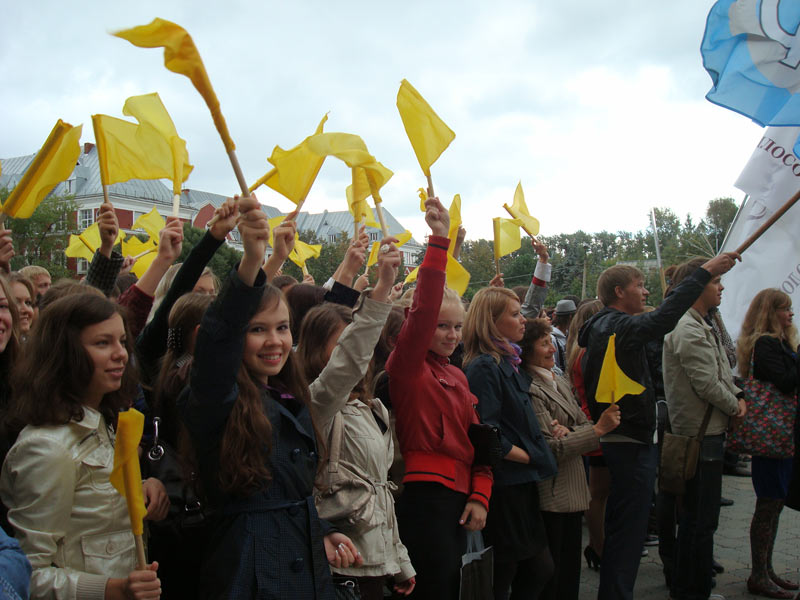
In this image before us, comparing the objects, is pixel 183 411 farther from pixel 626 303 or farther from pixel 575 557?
→ pixel 626 303

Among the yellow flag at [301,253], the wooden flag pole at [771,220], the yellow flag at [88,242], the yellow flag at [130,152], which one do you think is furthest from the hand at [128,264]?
the wooden flag pole at [771,220]

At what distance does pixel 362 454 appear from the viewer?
278cm

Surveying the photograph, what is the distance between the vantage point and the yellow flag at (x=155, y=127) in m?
3.20

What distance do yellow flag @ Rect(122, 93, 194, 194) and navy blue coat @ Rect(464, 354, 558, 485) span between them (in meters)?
1.76

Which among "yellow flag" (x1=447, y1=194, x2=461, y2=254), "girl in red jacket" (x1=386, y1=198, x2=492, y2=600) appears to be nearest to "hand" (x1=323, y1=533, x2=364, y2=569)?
"girl in red jacket" (x1=386, y1=198, x2=492, y2=600)

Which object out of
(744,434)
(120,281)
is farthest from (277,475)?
(744,434)

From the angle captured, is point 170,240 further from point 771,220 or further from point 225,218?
point 771,220

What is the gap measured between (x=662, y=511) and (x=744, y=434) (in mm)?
792

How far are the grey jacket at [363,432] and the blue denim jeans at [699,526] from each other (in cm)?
238

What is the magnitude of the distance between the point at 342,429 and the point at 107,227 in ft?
5.13

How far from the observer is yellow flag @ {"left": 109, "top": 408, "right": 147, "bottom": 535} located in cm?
181

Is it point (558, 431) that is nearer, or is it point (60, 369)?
point (60, 369)

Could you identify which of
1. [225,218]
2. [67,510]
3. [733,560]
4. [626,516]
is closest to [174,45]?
[225,218]

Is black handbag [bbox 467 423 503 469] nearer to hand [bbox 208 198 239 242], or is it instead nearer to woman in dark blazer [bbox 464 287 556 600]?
woman in dark blazer [bbox 464 287 556 600]
